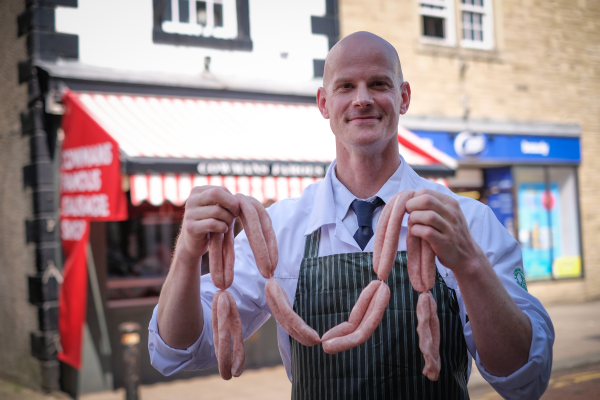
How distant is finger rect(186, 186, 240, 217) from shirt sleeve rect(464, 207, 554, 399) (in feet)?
2.92

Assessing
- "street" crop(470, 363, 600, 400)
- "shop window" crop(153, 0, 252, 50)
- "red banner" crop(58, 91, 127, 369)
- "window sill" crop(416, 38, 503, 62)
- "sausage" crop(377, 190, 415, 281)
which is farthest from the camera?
"window sill" crop(416, 38, 503, 62)

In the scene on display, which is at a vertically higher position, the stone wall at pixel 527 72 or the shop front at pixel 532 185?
the stone wall at pixel 527 72

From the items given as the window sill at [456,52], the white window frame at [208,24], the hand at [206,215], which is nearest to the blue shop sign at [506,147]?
the window sill at [456,52]

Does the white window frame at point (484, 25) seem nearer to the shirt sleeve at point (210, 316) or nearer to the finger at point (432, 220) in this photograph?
the shirt sleeve at point (210, 316)

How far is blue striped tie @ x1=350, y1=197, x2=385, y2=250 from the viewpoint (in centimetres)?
217

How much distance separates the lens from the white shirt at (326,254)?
6.01ft

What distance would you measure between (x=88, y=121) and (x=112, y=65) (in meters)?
1.37

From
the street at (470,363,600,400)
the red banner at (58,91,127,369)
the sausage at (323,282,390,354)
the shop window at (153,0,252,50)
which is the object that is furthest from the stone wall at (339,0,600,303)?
the sausage at (323,282,390,354)

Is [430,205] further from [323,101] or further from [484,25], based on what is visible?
[484,25]

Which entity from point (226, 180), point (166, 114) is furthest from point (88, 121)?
point (226, 180)

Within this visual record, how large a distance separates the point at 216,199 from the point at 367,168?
2.29 feet

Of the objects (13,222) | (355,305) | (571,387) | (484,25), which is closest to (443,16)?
(484,25)

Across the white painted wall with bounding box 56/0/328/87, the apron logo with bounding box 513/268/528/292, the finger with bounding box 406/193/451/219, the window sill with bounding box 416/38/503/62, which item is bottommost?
the apron logo with bounding box 513/268/528/292

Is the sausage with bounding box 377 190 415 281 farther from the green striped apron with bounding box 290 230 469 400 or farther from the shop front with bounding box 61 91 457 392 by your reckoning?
the shop front with bounding box 61 91 457 392
